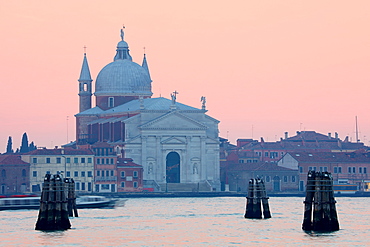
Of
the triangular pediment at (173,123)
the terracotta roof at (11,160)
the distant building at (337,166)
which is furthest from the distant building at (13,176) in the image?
the distant building at (337,166)

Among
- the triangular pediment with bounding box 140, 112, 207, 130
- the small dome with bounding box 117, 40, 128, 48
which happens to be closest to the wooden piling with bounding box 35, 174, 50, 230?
the triangular pediment with bounding box 140, 112, 207, 130

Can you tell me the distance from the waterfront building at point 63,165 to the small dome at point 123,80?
17.2m

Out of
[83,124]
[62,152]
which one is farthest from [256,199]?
[83,124]

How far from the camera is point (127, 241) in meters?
45.7

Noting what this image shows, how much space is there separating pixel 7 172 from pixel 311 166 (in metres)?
25.7

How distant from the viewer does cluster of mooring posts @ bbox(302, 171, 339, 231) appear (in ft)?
139

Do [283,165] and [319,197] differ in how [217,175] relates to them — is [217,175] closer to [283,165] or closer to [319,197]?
[283,165]

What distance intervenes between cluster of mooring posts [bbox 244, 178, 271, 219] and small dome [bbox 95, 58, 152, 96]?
6047 cm

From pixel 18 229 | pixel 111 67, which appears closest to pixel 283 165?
pixel 111 67

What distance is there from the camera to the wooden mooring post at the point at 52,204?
4575cm

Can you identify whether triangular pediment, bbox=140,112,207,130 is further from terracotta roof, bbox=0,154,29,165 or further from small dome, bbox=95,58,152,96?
small dome, bbox=95,58,152,96

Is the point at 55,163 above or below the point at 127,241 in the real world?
above

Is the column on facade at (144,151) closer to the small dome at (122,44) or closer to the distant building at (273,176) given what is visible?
the distant building at (273,176)

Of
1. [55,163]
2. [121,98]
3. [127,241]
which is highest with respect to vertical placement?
[121,98]
